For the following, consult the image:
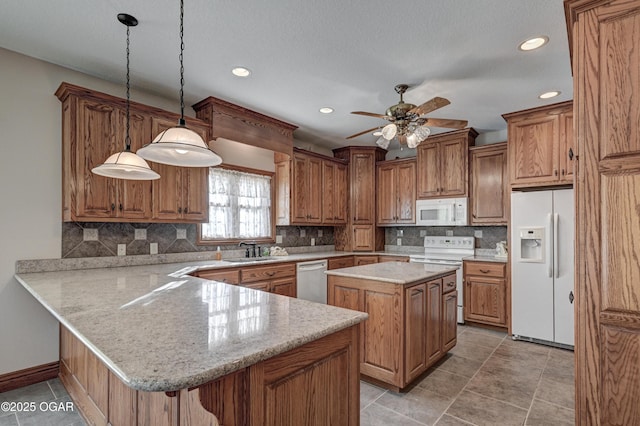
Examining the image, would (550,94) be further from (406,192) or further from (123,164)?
(123,164)

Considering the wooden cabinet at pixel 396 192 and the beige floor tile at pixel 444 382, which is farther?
the wooden cabinet at pixel 396 192

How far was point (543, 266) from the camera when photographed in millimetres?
3549

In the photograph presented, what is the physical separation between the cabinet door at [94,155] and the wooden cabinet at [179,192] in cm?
36

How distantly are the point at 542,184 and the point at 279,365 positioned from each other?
3902 mm

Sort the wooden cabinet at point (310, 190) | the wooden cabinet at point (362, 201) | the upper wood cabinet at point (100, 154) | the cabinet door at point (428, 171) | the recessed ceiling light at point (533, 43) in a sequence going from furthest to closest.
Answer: the wooden cabinet at point (362, 201), the cabinet door at point (428, 171), the wooden cabinet at point (310, 190), the upper wood cabinet at point (100, 154), the recessed ceiling light at point (533, 43)

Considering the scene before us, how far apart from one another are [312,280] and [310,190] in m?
1.43

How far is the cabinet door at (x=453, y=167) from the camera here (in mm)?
4555

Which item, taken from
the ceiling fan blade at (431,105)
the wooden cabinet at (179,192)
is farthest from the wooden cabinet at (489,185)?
the wooden cabinet at (179,192)

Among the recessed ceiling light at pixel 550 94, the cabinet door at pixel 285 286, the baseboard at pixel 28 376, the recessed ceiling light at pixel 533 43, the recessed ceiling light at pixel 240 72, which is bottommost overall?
the baseboard at pixel 28 376

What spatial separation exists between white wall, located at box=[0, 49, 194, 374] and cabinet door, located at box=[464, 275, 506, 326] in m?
4.57

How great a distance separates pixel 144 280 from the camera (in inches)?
88.7

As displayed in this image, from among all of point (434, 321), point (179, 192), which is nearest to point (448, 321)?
point (434, 321)

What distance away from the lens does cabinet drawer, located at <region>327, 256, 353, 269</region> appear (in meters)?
4.69

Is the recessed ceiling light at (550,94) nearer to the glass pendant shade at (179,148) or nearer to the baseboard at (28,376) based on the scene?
the glass pendant shade at (179,148)
